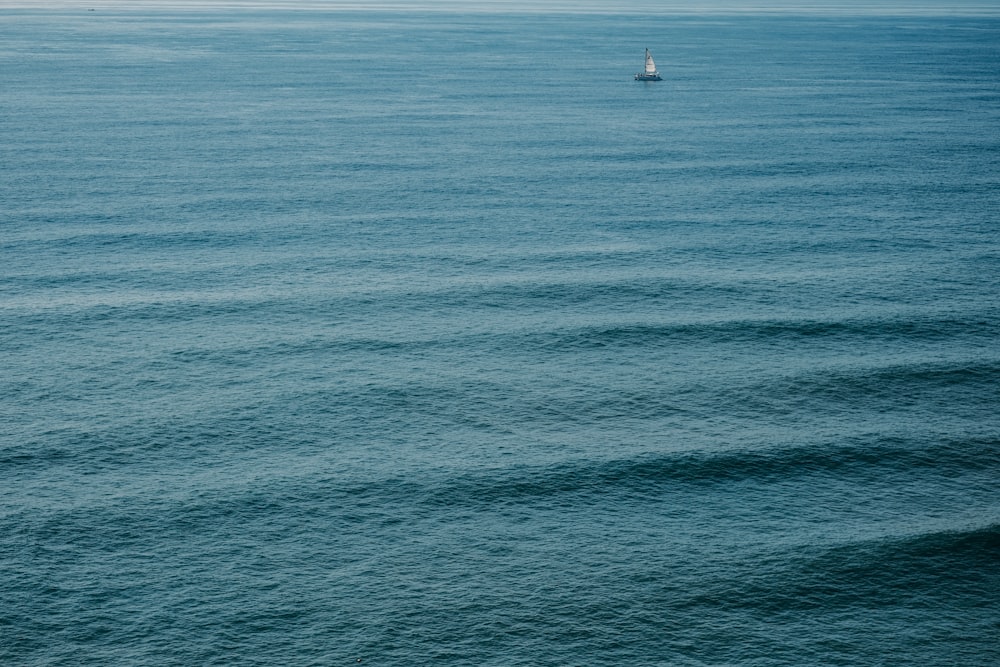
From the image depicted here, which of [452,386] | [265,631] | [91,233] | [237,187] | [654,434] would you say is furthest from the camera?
[237,187]

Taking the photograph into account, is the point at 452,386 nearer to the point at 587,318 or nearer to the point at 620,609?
the point at 587,318

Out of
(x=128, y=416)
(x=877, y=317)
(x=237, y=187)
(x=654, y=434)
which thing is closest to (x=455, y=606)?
(x=654, y=434)

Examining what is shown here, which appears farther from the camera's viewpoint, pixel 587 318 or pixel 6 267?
pixel 6 267

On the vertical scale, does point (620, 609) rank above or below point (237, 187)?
below

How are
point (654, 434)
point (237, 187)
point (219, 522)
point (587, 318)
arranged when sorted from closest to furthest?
point (219, 522) → point (654, 434) → point (587, 318) → point (237, 187)

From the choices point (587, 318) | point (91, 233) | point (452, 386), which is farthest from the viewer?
point (91, 233)

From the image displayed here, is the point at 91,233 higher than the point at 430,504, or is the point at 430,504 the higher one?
the point at 91,233

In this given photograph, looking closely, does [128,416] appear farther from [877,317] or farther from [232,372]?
[877,317]

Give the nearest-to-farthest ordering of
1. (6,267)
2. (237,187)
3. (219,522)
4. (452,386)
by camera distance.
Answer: (219,522) → (452,386) → (6,267) → (237,187)

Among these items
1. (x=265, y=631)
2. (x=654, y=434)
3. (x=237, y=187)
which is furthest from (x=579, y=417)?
(x=237, y=187)
